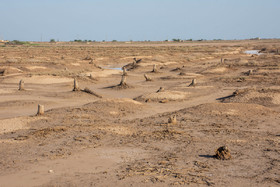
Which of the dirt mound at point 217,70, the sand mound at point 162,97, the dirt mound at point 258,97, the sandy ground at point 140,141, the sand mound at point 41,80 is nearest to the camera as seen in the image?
the sandy ground at point 140,141

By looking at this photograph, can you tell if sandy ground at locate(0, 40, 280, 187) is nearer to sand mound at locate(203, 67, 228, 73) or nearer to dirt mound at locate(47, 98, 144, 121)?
dirt mound at locate(47, 98, 144, 121)

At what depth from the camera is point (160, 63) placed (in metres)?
50.7

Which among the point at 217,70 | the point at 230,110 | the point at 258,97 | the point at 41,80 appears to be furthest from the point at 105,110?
the point at 217,70

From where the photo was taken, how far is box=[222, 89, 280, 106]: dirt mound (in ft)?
67.1

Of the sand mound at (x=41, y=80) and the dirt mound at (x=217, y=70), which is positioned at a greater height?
the dirt mound at (x=217, y=70)

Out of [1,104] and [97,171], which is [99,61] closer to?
[1,104]

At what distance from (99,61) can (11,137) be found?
1625 inches

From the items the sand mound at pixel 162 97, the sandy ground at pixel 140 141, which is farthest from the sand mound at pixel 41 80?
the sand mound at pixel 162 97

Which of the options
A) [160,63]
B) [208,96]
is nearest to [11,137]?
[208,96]

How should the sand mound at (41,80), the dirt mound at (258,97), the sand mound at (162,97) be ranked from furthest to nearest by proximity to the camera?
the sand mound at (41,80), the sand mound at (162,97), the dirt mound at (258,97)

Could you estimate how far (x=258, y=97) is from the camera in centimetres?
2125

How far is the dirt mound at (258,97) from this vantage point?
20453 millimetres

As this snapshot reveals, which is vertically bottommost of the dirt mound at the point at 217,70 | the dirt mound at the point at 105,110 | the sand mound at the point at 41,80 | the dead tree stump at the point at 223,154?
the sand mound at the point at 41,80

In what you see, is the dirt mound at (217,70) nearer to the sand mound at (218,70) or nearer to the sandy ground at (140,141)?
the sand mound at (218,70)
